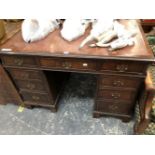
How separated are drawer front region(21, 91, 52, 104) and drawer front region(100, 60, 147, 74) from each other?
2.14 feet

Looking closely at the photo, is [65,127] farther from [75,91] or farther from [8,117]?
[8,117]

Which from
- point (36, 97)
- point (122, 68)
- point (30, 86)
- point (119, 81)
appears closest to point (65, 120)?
point (36, 97)

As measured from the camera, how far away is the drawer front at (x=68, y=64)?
107 centimetres

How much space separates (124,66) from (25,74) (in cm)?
75

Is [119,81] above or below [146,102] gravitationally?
above

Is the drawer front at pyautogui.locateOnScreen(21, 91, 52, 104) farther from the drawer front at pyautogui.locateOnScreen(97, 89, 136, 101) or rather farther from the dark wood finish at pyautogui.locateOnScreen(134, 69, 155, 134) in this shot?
the dark wood finish at pyautogui.locateOnScreen(134, 69, 155, 134)

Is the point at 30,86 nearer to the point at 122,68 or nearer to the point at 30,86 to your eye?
the point at 30,86

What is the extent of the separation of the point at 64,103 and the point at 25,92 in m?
0.43

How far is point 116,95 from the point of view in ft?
4.09

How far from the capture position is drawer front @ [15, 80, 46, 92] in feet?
4.41

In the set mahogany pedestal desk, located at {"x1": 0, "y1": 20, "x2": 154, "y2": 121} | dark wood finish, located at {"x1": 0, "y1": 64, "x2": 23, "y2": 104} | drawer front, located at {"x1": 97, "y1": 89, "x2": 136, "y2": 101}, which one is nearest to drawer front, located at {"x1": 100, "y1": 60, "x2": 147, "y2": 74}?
mahogany pedestal desk, located at {"x1": 0, "y1": 20, "x2": 154, "y2": 121}

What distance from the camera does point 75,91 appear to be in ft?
5.92

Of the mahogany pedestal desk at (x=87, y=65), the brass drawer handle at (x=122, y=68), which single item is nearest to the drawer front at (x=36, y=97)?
the mahogany pedestal desk at (x=87, y=65)
